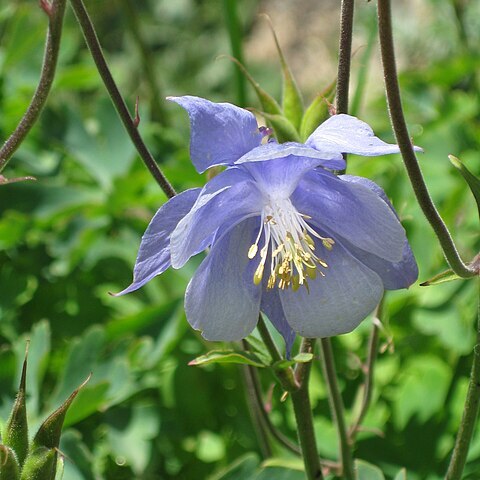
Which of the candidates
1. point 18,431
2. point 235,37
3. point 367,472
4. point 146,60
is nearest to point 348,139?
point 18,431

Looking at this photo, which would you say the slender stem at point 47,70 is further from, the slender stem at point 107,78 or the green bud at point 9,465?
the green bud at point 9,465

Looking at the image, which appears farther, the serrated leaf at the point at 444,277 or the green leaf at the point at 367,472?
the green leaf at the point at 367,472

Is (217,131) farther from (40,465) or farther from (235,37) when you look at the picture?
(235,37)

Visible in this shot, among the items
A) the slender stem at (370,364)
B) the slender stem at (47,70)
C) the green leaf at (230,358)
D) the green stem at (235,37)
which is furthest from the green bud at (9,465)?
the green stem at (235,37)

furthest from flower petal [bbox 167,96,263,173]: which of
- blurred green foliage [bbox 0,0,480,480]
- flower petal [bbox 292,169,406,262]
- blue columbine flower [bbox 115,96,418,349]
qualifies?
blurred green foliage [bbox 0,0,480,480]

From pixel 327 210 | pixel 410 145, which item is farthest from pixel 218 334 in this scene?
pixel 410 145

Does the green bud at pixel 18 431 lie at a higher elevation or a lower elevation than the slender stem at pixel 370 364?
higher
